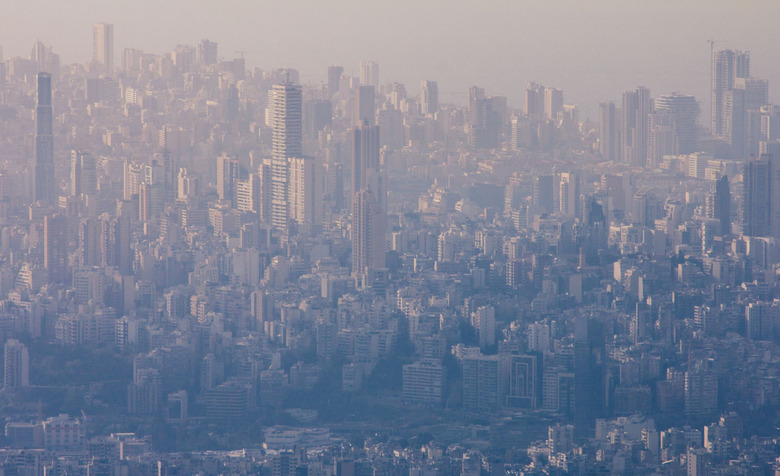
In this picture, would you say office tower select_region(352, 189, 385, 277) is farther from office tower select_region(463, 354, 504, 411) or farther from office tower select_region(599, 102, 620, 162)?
office tower select_region(599, 102, 620, 162)

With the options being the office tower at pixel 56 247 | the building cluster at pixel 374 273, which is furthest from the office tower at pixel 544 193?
the office tower at pixel 56 247

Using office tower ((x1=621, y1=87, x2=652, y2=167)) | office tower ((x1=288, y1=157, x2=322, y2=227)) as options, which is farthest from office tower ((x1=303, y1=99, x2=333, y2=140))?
office tower ((x1=621, y1=87, x2=652, y2=167))

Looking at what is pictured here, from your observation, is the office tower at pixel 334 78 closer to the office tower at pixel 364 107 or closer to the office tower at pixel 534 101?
the office tower at pixel 364 107

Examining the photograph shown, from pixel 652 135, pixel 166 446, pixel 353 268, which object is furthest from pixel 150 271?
pixel 652 135

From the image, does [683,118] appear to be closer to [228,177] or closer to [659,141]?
[659,141]

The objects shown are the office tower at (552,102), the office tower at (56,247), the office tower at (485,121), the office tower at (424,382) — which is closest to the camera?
the office tower at (424,382)

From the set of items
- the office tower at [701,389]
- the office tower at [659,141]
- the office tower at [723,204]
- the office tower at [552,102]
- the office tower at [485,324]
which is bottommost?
the office tower at [701,389]
